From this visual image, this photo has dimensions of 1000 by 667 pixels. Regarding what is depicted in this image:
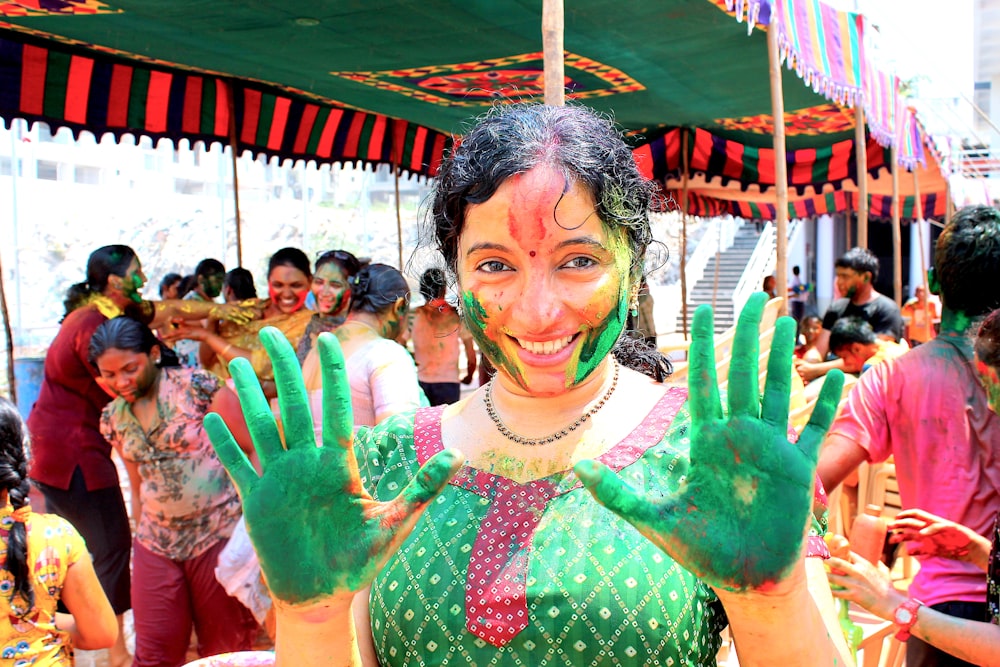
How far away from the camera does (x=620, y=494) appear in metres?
1.04

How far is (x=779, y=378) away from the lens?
1086 millimetres

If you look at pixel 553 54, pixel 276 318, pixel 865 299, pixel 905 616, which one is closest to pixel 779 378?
pixel 905 616

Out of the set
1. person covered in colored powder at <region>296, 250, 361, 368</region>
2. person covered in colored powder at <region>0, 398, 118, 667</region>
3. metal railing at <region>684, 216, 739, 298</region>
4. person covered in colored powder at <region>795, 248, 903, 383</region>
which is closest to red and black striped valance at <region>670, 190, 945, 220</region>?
person covered in colored powder at <region>795, 248, 903, 383</region>

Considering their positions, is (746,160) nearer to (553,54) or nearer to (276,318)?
(276,318)

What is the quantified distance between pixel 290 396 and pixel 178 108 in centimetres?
540

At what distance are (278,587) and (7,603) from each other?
5.30 feet

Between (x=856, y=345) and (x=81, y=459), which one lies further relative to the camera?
(x=856, y=345)

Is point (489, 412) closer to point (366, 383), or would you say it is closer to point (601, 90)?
point (366, 383)

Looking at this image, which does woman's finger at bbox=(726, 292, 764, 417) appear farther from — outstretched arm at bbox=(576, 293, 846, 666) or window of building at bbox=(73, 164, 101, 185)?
window of building at bbox=(73, 164, 101, 185)

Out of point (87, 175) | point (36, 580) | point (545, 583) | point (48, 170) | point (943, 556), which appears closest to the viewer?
point (545, 583)

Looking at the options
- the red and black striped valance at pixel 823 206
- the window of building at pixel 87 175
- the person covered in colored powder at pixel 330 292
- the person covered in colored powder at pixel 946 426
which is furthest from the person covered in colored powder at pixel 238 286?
the window of building at pixel 87 175

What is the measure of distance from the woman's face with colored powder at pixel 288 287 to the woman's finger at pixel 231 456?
3594 mm

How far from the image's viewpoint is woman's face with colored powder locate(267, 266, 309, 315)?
466 cm

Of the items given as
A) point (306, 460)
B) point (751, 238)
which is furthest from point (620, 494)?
point (751, 238)
